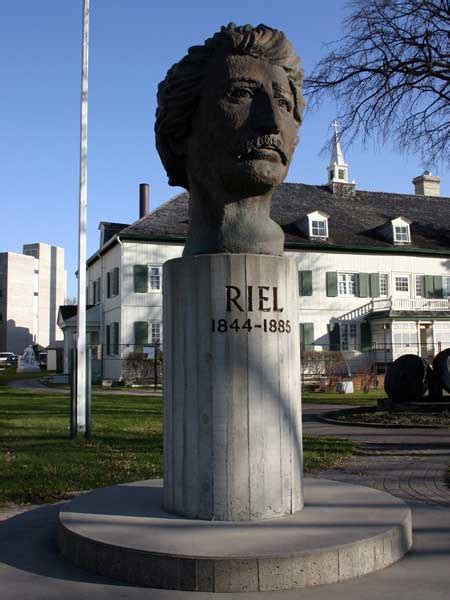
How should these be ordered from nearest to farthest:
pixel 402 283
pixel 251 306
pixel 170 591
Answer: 1. pixel 170 591
2. pixel 251 306
3. pixel 402 283

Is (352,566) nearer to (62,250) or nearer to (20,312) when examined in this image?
(20,312)

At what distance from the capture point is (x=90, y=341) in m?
40.9

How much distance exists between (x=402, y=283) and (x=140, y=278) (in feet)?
53.6

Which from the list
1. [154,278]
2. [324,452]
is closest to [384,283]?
[154,278]

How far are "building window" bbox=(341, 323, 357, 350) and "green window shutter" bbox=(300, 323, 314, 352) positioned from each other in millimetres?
2065

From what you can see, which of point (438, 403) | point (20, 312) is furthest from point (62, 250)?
point (438, 403)

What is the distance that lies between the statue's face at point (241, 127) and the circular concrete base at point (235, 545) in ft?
8.01

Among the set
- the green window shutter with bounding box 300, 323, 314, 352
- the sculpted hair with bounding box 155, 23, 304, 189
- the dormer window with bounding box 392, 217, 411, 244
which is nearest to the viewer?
the sculpted hair with bounding box 155, 23, 304, 189

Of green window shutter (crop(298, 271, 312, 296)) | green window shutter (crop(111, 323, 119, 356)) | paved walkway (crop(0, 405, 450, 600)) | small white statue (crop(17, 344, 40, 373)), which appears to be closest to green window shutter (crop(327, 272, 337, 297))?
green window shutter (crop(298, 271, 312, 296))

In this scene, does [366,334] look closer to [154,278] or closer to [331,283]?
[331,283]

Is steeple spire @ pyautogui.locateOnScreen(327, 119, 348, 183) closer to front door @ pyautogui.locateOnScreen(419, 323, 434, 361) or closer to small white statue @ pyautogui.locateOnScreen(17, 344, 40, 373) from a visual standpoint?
front door @ pyautogui.locateOnScreen(419, 323, 434, 361)

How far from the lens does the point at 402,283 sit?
135 feet

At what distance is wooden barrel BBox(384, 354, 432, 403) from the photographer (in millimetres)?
17312

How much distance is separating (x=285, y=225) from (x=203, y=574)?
37.5 m
